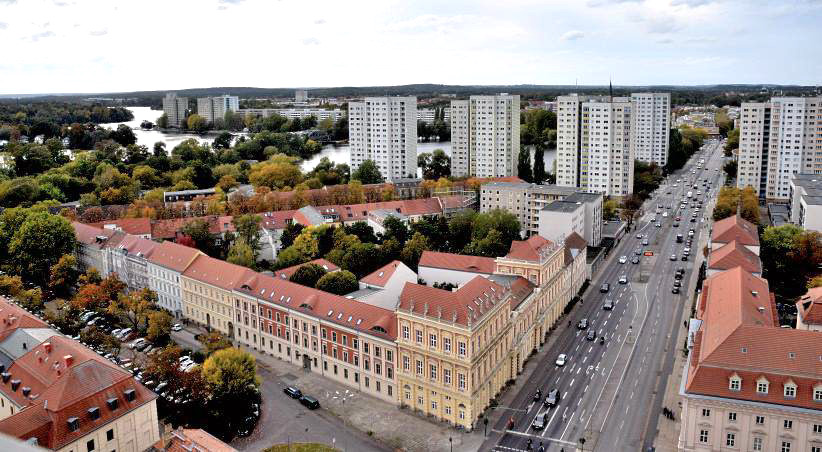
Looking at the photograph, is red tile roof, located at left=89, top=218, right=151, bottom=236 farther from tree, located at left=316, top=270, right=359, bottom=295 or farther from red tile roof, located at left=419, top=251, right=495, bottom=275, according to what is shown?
red tile roof, located at left=419, top=251, right=495, bottom=275

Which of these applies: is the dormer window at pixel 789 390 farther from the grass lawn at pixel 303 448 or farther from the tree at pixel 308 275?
the tree at pixel 308 275

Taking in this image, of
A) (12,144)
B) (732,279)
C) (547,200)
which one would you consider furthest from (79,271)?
(12,144)

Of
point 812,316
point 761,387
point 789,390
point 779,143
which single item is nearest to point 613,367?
point 812,316

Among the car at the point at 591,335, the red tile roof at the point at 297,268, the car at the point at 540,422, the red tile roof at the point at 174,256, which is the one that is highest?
the red tile roof at the point at 174,256

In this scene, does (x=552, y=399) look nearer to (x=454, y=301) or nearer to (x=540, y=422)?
(x=540, y=422)

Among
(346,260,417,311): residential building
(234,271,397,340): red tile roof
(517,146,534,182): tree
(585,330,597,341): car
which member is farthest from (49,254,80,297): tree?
(517,146,534,182): tree

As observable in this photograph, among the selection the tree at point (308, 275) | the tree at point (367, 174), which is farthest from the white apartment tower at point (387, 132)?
the tree at point (308, 275)
